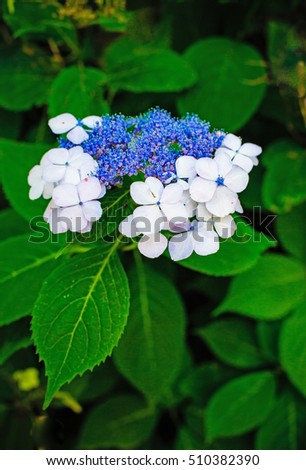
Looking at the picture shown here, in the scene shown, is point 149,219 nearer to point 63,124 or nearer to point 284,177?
point 63,124

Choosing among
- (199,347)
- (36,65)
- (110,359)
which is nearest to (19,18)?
(36,65)

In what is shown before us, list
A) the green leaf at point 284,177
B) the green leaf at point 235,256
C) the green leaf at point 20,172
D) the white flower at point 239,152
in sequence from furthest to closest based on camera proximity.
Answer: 1. the green leaf at point 284,177
2. the green leaf at point 20,172
3. the green leaf at point 235,256
4. the white flower at point 239,152

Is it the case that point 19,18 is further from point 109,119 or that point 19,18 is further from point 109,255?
point 109,255

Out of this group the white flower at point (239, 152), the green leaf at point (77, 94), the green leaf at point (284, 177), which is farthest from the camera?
the green leaf at point (284, 177)

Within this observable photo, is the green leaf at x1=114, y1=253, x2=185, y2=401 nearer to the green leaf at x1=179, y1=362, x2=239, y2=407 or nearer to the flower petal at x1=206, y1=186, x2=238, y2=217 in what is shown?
the green leaf at x1=179, y1=362, x2=239, y2=407

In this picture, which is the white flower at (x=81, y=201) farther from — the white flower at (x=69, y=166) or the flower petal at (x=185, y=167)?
the flower petal at (x=185, y=167)

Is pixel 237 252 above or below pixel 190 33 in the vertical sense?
below

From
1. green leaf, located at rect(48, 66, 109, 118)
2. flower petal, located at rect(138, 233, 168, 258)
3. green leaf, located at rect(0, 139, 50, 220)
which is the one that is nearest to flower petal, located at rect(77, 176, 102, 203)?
flower petal, located at rect(138, 233, 168, 258)

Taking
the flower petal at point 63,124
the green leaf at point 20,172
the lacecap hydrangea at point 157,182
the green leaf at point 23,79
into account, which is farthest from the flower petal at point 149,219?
the green leaf at point 23,79
